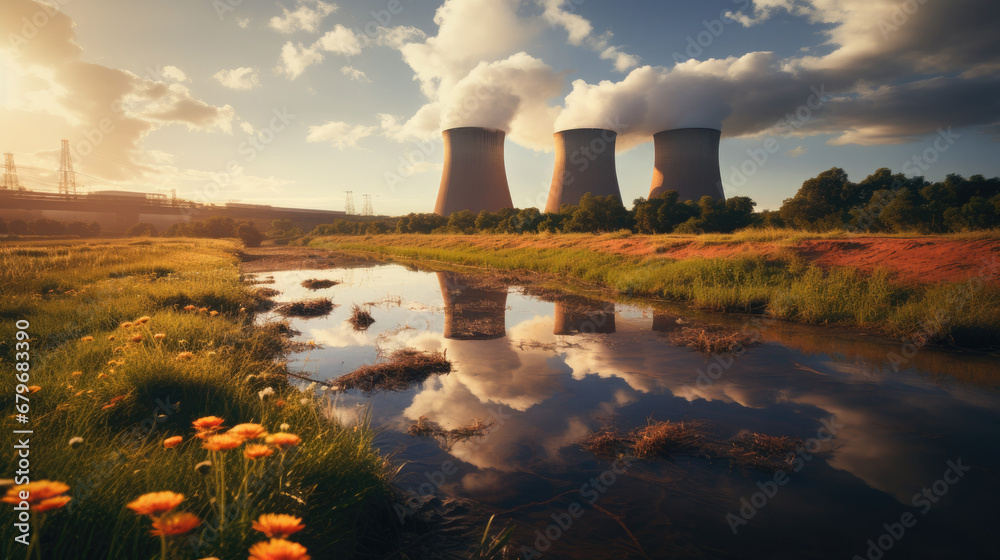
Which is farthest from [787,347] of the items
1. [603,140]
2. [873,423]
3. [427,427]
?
[603,140]

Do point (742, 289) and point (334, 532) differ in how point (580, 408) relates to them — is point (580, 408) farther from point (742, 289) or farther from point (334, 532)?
point (742, 289)

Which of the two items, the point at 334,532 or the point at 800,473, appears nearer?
the point at 334,532

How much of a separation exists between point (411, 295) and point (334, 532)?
29.3 ft

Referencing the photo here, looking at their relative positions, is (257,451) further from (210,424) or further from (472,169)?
(472,169)

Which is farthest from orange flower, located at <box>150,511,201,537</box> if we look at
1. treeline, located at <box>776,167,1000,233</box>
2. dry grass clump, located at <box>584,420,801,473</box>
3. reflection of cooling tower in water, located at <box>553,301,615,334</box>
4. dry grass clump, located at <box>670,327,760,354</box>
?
treeline, located at <box>776,167,1000,233</box>

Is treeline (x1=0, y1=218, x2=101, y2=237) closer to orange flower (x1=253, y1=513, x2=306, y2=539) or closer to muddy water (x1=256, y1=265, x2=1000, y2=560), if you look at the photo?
muddy water (x1=256, y1=265, x2=1000, y2=560)

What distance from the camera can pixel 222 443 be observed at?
1.05 m

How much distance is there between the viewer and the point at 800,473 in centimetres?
270

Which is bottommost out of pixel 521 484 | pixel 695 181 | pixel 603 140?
pixel 521 484

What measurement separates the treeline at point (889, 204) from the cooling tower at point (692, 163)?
5.05m

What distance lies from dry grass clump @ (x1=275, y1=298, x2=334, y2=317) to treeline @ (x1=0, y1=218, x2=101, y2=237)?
27619 mm

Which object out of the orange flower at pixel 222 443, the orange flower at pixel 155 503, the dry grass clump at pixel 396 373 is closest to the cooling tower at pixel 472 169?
the dry grass clump at pixel 396 373

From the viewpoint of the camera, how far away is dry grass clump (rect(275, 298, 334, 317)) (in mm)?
7852

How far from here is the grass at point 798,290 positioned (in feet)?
18.1
